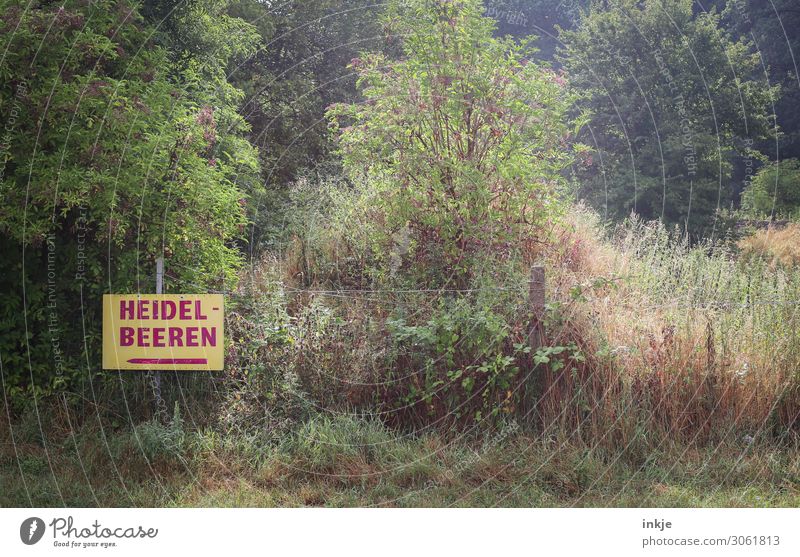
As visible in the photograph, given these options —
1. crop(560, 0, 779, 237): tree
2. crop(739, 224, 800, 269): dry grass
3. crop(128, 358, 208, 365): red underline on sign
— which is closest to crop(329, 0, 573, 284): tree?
crop(128, 358, 208, 365): red underline on sign

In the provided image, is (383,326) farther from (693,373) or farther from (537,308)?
(693,373)

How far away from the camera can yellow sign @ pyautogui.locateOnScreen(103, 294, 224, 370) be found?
5.82 m

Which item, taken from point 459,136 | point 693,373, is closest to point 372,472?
point 693,373

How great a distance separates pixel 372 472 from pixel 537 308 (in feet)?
5.93

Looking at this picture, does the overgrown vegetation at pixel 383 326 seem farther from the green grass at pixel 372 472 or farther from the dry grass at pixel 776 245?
the dry grass at pixel 776 245

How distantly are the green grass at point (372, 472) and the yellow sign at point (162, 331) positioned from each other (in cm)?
59

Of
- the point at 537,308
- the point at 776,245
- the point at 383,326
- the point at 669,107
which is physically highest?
the point at 669,107

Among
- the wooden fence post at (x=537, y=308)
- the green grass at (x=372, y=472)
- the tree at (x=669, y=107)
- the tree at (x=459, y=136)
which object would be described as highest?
the tree at (x=669, y=107)

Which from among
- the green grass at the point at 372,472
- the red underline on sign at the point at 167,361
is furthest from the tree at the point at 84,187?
the green grass at the point at 372,472

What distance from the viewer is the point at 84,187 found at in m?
Result: 5.67

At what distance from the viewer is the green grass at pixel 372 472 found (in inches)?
193

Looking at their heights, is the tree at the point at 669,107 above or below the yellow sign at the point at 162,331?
above

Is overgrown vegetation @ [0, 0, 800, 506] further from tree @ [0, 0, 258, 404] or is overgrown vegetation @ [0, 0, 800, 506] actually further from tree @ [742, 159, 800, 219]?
tree @ [742, 159, 800, 219]

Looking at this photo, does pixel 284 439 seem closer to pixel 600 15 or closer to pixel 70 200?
pixel 70 200
